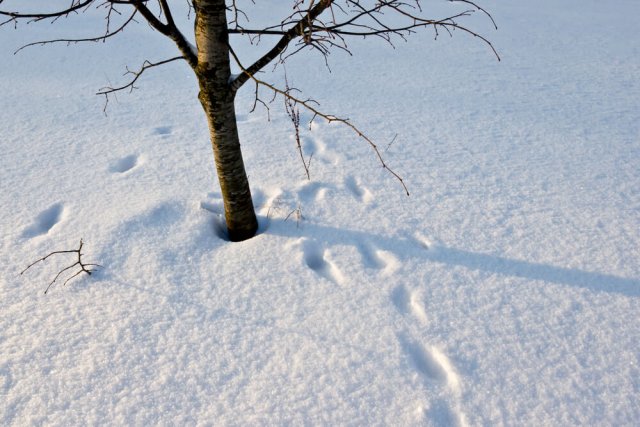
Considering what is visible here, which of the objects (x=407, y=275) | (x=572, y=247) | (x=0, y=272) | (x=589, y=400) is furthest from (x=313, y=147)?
(x=589, y=400)

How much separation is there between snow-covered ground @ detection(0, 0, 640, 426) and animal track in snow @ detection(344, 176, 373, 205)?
0.01m

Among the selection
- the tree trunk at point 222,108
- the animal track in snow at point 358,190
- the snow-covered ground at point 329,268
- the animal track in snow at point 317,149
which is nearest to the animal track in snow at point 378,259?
the snow-covered ground at point 329,268

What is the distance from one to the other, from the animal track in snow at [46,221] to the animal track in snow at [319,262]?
Answer: 1.55 metres

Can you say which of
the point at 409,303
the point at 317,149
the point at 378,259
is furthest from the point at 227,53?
the point at 317,149

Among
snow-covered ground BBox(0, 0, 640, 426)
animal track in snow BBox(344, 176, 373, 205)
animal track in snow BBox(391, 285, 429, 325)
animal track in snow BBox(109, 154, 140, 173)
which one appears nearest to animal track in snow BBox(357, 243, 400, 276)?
snow-covered ground BBox(0, 0, 640, 426)

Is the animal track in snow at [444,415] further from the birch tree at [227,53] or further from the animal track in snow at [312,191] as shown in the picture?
the animal track in snow at [312,191]

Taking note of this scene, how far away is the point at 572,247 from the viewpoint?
2.71 metres

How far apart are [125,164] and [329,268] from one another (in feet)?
6.15

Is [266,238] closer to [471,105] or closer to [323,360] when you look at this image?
[323,360]

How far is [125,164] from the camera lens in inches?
135

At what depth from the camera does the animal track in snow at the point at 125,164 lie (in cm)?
336

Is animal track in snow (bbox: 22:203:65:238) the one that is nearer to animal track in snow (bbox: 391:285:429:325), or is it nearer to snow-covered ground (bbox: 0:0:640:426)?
snow-covered ground (bbox: 0:0:640:426)

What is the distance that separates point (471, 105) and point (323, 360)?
331cm

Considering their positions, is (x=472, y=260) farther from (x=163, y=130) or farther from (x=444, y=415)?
(x=163, y=130)
